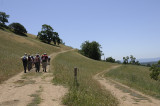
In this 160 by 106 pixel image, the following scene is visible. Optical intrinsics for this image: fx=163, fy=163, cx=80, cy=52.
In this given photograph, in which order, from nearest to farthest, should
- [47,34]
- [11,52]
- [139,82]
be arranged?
1. [139,82]
2. [11,52]
3. [47,34]

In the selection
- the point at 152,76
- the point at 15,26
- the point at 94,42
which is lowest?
the point at 152,76

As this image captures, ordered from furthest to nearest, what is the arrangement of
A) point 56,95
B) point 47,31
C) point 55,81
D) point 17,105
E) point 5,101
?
point 47,31 < point 55,81 < point 56,95 < point 5,101 < point 17,105

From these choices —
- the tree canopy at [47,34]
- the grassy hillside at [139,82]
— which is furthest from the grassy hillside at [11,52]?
the tree canopy at [47,34]

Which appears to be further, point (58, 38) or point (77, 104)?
point (58, 38)

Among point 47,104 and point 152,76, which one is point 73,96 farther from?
point 152,76

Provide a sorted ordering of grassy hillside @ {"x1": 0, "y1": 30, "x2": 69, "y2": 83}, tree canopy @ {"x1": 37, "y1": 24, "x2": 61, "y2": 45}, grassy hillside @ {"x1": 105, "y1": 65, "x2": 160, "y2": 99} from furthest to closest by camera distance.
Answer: tree canopy @ {"x1": 37, "y1": 24, "x2": 61, "y2": 45} → grassy hillside @ {"x1": 0, "y1": 30, "x2": 69, "y2": 83} → grassy hillside @ {"x1": 105, "y1": 65, "x2": 160, "y2": 99}

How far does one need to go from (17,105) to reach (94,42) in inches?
3776

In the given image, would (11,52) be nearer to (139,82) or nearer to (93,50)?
(139,82)

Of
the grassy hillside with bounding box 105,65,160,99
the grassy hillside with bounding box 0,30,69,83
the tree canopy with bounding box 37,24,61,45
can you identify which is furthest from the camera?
the tree canopy with bounding box 37,24,61,45

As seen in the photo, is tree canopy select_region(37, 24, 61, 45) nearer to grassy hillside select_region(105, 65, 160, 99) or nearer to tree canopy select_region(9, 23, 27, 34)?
tree canopy select_region(9, 23, 27, 34)

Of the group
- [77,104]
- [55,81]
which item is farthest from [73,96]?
[55,81]

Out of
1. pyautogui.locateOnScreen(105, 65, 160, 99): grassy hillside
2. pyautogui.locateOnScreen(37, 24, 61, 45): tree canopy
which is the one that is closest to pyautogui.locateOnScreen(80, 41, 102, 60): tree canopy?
pyautogui.locateOnScreen(37, 24, 61, 45): tree canopy

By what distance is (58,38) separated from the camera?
95375mm

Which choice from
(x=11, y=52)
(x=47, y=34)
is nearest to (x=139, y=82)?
(x=11, y=52)
